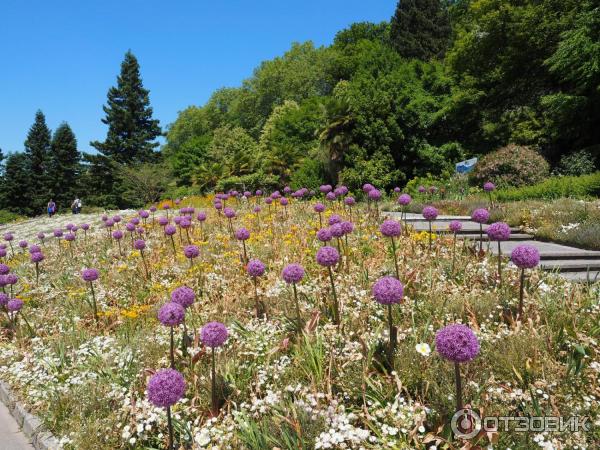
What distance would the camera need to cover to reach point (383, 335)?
10.8 feet

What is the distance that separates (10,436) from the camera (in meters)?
3.31

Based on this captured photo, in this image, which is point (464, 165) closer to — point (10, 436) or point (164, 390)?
point (164, 390)

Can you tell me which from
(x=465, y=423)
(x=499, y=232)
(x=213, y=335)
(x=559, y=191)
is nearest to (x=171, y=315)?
(x=213, y=335)

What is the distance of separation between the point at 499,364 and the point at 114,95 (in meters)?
49.9

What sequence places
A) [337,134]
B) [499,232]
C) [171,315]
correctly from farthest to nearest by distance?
[337,134] → [499,232] → [171,315]

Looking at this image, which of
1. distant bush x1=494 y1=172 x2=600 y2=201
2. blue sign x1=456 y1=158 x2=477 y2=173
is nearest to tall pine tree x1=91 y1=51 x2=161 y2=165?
blue sign x1=456 y1=158 x2=477 y2=173

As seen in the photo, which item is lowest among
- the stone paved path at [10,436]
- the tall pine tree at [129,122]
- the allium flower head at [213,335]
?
the stone paved path at [10,436]

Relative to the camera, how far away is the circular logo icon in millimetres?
2291

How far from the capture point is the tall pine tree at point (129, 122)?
43.0 metres

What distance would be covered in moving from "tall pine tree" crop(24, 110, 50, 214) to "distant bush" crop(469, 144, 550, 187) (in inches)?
1840

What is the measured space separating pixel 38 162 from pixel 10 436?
5326 centimetres

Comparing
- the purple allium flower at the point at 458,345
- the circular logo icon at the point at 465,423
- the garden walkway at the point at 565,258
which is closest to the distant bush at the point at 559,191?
the garden walkway at the point at 565,258

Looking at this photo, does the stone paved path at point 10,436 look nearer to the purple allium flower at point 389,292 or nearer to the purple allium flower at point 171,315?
the purple allium flower at point 171,315

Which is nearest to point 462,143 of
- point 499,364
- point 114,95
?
point 499,364
